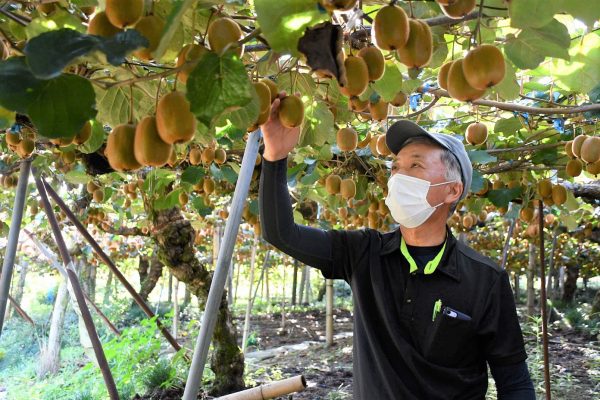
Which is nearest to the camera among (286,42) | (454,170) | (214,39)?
(286,42)

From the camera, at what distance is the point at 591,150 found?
84.0 inches

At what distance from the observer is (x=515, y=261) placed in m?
15.6

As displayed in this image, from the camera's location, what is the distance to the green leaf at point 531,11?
853mm

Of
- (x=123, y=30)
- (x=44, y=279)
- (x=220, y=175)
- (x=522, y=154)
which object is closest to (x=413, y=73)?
(x=123, y=30)

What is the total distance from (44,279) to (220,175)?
3384 centimetres

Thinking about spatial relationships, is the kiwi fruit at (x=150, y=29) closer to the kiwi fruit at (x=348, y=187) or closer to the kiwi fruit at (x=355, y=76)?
the kiwi fruit at (x=355, y=76)

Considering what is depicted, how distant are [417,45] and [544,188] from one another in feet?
8.26

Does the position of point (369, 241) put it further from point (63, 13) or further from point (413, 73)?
point (63, 13)

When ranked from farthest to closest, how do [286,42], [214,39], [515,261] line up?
[515,261] → [214,39] → [286,42]

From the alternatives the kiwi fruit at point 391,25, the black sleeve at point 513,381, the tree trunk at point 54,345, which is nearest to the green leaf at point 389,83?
the kiwi fruit at point 391,25

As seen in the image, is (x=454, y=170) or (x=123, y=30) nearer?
(x=123, y=30)

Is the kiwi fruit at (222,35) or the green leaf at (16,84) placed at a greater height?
the kiwi fruit at (222,35)

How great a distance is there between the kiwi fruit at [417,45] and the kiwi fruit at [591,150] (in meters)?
1.53

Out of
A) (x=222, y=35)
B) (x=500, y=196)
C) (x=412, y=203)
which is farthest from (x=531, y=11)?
(x=500, y=196)
